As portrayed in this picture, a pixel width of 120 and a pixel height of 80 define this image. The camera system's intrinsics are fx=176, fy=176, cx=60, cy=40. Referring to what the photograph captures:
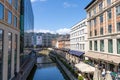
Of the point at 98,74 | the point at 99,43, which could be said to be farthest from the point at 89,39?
the point at 98,74

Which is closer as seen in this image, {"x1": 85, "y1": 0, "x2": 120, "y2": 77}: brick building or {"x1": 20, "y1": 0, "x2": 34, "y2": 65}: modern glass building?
{"x1": 85, "y1": 0, "x2": 120, "y2": 77}: brick building

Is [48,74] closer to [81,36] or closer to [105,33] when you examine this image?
[81,36]

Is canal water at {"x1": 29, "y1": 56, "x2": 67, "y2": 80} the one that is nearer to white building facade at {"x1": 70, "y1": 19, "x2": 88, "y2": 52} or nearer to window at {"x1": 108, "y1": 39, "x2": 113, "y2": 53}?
white building facade at {"x1": 70, "y1": 19, "x2": 88, "y2": 52}

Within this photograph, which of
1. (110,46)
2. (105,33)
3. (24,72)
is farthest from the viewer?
(24,72)

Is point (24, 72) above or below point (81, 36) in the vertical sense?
below

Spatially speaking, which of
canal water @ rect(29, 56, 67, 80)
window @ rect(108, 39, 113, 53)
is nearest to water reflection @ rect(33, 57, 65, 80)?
canal water @ rect(29, 56, 67, 80)

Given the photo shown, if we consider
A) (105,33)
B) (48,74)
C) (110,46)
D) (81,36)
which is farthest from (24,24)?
(110,46)

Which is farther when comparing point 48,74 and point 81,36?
point 81,36

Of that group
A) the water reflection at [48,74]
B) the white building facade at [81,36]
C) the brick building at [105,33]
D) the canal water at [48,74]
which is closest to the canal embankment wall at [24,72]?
the canal water at [48,74]

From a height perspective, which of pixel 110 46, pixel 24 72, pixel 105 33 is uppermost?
pixel 105 33

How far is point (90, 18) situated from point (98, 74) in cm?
2940

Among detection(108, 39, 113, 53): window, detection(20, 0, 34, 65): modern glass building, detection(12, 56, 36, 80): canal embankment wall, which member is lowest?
detection(12, 56, 36, 80): canal embankment wall

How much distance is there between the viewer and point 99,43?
41281 mm

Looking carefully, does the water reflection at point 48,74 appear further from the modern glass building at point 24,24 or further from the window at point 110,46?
the window at point 110,46
